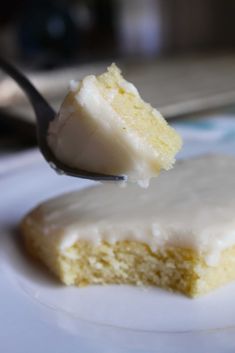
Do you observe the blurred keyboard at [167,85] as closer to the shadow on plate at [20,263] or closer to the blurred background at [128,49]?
the blurred background at [128,49]

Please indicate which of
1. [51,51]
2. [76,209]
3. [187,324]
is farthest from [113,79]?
[51,51]

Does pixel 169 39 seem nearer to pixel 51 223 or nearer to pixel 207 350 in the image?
pixel 51 223

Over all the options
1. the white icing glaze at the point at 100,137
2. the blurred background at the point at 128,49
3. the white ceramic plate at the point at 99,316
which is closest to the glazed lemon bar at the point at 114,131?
the white icing glaze at the point at 100,137

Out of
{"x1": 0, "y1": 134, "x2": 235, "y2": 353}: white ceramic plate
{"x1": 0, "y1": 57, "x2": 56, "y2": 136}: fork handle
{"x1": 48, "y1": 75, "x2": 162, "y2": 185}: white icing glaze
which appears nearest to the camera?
{"x1": 0, "y1": 134, "x2": 235, "y2": 353}: white ceramic plate

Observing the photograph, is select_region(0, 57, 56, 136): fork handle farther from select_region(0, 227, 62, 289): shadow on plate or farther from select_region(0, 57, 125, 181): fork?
select_region(0, 227, 62, 289): shadow on plate

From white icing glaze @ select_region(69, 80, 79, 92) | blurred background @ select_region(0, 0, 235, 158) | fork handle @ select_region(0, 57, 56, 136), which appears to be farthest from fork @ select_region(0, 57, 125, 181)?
blurred background @ select_region(0, 0, 235, 158)

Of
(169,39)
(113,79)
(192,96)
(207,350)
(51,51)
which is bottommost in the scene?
(169,39)
